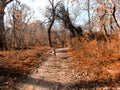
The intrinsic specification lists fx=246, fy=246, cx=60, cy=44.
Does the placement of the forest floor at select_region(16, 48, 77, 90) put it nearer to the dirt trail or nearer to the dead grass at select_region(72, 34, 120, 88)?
the dirt trail

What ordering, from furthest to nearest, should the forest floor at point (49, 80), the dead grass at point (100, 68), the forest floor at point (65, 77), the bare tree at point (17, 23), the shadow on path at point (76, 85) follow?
the bare tree at point (17, 23)
the dead grass at point (100, 68)
the forest floor at point (49, 80)
the forest floor at point (65, 77)
the shadow on path at point (76, 85)

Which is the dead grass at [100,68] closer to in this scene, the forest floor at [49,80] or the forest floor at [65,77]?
the forest floor at [65,77]

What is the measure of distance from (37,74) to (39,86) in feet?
7.78

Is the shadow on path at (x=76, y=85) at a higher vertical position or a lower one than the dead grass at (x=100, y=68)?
lower

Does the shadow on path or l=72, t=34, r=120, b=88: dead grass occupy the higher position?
l=72, t=34, r=120, b=88: dead grass

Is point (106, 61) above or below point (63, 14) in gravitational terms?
below

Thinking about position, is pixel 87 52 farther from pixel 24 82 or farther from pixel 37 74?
pixel 24 82

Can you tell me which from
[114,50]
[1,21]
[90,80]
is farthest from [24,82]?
[1,21]

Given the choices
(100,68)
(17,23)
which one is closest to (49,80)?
(100,68)

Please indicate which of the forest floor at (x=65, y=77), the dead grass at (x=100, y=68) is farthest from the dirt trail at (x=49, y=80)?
the dead grass at (x=100, y=68)

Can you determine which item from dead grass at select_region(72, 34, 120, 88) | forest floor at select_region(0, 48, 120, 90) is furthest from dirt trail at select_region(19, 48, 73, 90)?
dead grass at select_region(72, 34, 120, 88)

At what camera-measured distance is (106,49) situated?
15.6m

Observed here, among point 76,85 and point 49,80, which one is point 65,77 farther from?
point 76,85

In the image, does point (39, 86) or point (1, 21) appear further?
point (1, 21)
